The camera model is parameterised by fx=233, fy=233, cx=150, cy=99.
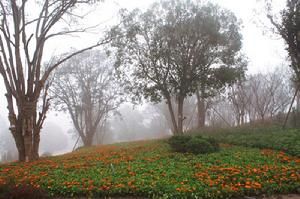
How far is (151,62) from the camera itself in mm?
14305

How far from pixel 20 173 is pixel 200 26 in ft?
36.7

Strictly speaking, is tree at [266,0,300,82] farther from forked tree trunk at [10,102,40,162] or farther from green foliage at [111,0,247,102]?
forked tree trunk at [10,102,40,162]

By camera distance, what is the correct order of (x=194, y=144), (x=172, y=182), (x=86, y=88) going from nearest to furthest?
(x=172, y=182)
(x=194, y=144)
(x=86, y=88)

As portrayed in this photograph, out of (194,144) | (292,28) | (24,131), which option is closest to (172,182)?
(194,144)

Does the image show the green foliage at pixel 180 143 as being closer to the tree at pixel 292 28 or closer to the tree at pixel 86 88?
the tree at pixel 292 28

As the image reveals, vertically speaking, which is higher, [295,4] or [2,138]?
[295,4]

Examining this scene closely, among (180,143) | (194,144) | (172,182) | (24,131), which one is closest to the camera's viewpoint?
(172,182)

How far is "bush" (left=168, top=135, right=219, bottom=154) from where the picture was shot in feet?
28.4

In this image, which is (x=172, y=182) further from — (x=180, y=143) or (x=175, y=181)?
(x=180, y=143)

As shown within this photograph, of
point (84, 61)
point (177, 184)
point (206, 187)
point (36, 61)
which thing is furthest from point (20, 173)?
point (84, 61)

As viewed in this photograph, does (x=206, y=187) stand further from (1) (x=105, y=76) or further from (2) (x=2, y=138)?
(2) (x=2, y=138)

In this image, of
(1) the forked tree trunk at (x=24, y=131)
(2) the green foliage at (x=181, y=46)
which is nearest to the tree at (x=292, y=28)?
(2) the green foliage at (x=181, y=46)

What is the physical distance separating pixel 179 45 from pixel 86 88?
13.4 metres

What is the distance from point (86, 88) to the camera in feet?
78.5
